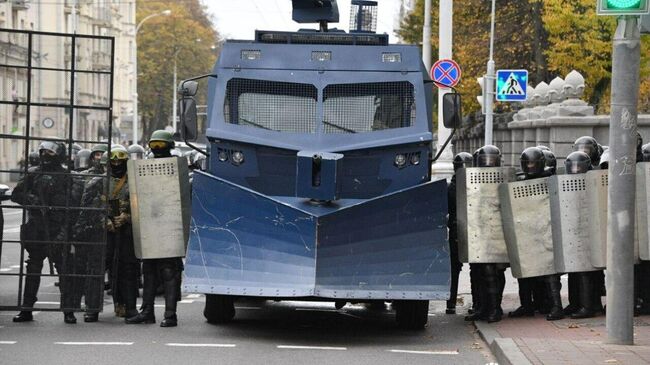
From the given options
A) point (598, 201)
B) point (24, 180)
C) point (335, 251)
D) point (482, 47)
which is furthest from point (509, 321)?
point (482, 47)

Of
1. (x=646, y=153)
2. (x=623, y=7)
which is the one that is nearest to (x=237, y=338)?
(x=646, y=153)

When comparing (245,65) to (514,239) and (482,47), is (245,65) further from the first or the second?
(482,47)

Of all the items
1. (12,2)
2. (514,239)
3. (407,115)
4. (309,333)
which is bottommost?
(309,333)

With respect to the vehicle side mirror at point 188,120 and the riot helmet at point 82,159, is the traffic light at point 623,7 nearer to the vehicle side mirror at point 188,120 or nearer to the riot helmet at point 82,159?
the vehicle side mirror at point 188,120

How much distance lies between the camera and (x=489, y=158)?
51.1ft

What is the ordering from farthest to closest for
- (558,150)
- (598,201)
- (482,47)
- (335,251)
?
(482,47) < (558,150) < (598,201) < (335,251)

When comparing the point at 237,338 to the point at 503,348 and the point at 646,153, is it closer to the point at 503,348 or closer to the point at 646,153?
the point at 503,348

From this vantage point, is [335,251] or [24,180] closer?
[335,251]

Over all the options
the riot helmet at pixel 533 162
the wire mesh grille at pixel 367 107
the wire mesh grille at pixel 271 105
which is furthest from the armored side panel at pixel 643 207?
the wire mesh grille at pixel 271 105

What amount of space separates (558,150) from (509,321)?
48.8ft

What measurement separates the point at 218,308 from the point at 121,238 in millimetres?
1431

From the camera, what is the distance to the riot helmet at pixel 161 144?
15.7 metres

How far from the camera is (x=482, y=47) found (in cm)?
5116

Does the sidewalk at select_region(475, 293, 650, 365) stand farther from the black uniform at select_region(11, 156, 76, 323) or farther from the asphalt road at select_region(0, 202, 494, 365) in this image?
the black uniform at select_region(11, 156, 76, 323)
